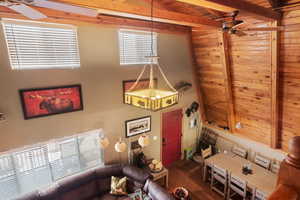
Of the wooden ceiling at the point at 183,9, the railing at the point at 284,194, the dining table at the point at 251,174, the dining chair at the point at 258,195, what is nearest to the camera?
the railing at the point at 284,194

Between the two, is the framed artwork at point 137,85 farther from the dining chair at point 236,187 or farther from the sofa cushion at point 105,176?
the dining chair at point 236,187

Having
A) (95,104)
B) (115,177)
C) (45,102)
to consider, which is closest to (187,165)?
(115,177)

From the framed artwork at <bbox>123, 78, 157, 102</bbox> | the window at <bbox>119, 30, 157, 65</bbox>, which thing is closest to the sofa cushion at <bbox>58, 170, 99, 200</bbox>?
the framed artwork at <bbox>123, 78, 157, 102</bbox>

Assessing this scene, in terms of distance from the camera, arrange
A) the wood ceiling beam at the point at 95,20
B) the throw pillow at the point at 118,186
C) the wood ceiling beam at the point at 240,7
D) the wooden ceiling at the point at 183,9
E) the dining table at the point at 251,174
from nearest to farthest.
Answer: the wood ceiling beam at the point at 240,7, the wooden ceiling at the point at 183,9, the wood ceiling beam at the point at 95,20, the dining table at the point at 251,174, the throw pillow at the point at 118,186

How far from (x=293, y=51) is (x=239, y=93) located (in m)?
1.64

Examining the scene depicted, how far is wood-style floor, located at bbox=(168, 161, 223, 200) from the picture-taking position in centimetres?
457

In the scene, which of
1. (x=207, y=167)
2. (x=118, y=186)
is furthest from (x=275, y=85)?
(x=118, y=186)

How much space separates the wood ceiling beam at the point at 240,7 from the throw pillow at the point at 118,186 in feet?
12.1

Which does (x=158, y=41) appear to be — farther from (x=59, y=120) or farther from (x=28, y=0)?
(x=28, y=0)

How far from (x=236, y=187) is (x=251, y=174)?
0.47m

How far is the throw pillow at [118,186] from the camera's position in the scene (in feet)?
12.8

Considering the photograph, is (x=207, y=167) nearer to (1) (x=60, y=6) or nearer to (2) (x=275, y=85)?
(2) (x=275, y=85)

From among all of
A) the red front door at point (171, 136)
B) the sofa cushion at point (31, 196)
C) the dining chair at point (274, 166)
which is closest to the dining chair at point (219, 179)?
the dining chair at point (274, 166)

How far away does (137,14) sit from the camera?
2746 mm
